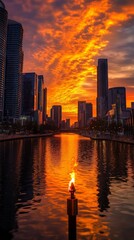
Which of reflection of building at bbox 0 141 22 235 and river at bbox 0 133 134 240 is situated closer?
river at bbox 0 133 134 240

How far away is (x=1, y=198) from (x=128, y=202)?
9156 millimetres

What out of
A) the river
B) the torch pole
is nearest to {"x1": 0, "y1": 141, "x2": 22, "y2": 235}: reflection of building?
the river

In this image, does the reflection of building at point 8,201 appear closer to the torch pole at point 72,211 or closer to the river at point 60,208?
the river at point 60,208

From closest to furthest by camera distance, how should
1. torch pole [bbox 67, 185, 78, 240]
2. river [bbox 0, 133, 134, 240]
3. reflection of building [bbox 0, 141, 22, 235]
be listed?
torch pole [bbox 67, 185, 78, 240] → river [bbox 0, 133, 134, 240] → reflection of building [bbox 0, 141, 22, 235]

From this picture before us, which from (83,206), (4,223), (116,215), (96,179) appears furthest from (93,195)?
(4,223)

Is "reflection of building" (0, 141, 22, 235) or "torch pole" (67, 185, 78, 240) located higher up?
"torch pole" (67, 185, 78, 240)

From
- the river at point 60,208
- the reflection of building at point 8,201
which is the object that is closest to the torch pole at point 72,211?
the river at point 60,208

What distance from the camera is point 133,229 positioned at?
12.1 meters

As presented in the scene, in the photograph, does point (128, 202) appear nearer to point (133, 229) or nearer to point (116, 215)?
point (116, 215)

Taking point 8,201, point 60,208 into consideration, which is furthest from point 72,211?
point 8,201

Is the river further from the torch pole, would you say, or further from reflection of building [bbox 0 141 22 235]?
the torch pole

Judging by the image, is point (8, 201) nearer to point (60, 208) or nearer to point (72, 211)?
point (60, 208)

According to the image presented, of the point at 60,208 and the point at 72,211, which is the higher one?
the point at 72,211

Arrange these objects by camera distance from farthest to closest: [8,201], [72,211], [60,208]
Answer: [8,201] → [60,208] → [72,211]
